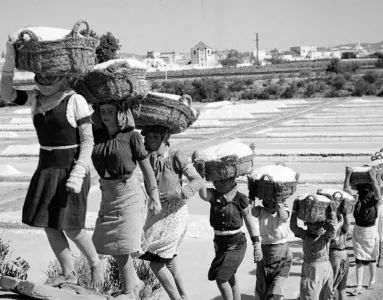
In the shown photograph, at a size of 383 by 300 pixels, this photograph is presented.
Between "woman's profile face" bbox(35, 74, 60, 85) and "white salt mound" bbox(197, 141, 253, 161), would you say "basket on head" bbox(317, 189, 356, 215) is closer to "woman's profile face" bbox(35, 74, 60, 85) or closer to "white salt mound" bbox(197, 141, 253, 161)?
"white salt mound" bbox(197, 141, 253, 161)

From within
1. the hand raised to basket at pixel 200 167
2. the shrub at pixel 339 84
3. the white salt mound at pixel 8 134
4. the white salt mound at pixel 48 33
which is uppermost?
the white salt mound at pixel 48 33

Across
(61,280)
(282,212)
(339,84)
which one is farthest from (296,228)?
(339,84)

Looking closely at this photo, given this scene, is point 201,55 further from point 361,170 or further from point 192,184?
point 192,184

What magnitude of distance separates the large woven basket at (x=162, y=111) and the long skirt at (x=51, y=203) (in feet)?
2.34

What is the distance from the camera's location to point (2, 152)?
1794cm

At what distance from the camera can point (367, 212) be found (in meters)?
5.86

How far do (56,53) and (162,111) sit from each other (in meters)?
0.90

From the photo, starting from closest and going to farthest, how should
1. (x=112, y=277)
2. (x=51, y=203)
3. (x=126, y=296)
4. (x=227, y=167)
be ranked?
(x=51, y=203), (x=126, y=296), (x=227, y=167), (x=112, y=277)

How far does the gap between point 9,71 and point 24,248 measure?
3.66m

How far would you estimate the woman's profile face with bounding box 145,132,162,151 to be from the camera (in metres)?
4.59

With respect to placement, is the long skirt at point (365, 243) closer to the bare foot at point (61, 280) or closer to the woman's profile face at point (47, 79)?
the bare foot at point (61, 280)

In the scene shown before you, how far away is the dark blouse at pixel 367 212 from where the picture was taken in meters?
5.86

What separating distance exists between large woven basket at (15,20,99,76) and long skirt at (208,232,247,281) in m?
1.61

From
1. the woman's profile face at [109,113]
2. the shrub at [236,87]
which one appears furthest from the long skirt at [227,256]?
the shrub at [236,87]
